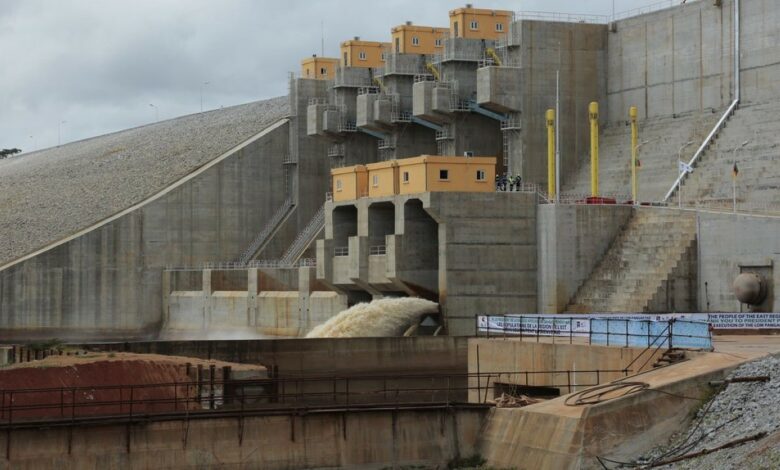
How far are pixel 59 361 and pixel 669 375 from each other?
15.3 metres

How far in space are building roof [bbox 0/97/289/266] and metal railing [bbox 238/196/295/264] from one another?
15.6 ft

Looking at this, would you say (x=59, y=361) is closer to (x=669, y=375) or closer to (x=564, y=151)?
(x=669, y=375)

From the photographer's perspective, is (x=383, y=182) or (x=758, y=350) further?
(x=383, y=182)

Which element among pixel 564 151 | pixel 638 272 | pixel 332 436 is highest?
pixel 564 151

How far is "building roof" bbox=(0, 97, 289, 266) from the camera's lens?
8056cm

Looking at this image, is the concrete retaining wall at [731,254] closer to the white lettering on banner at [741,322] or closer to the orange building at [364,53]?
the white lettering on banner at [741,322]

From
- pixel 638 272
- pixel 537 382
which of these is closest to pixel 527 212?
pixel 638 272

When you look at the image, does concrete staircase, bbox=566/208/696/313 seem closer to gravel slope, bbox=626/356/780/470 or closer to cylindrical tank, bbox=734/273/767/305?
cylindrical tank, bbox=734/273/767/305

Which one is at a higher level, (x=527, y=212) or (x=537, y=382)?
(x=527, y=212)

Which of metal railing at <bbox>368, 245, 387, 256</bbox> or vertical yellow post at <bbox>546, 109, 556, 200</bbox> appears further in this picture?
metal railing at <bbox>368, 245, 387, 256</bbox>

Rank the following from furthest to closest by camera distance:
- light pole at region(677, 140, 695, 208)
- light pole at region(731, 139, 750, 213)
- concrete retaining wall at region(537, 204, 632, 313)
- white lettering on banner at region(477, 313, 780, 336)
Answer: light pole at region(677, 140, 695, 208) < concrete retaining wall at region(537, 204, 632, 313) < light pole at region(731, 139, 750, 213) < white lettering on banner at region(477, 313, 780, 336)

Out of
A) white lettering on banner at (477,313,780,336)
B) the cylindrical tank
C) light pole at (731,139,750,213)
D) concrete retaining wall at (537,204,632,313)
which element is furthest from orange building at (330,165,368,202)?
white lettering on banner at (477,313,780,336)

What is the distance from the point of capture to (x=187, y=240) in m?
78.3

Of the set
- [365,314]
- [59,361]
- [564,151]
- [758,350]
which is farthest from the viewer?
[564,151]
